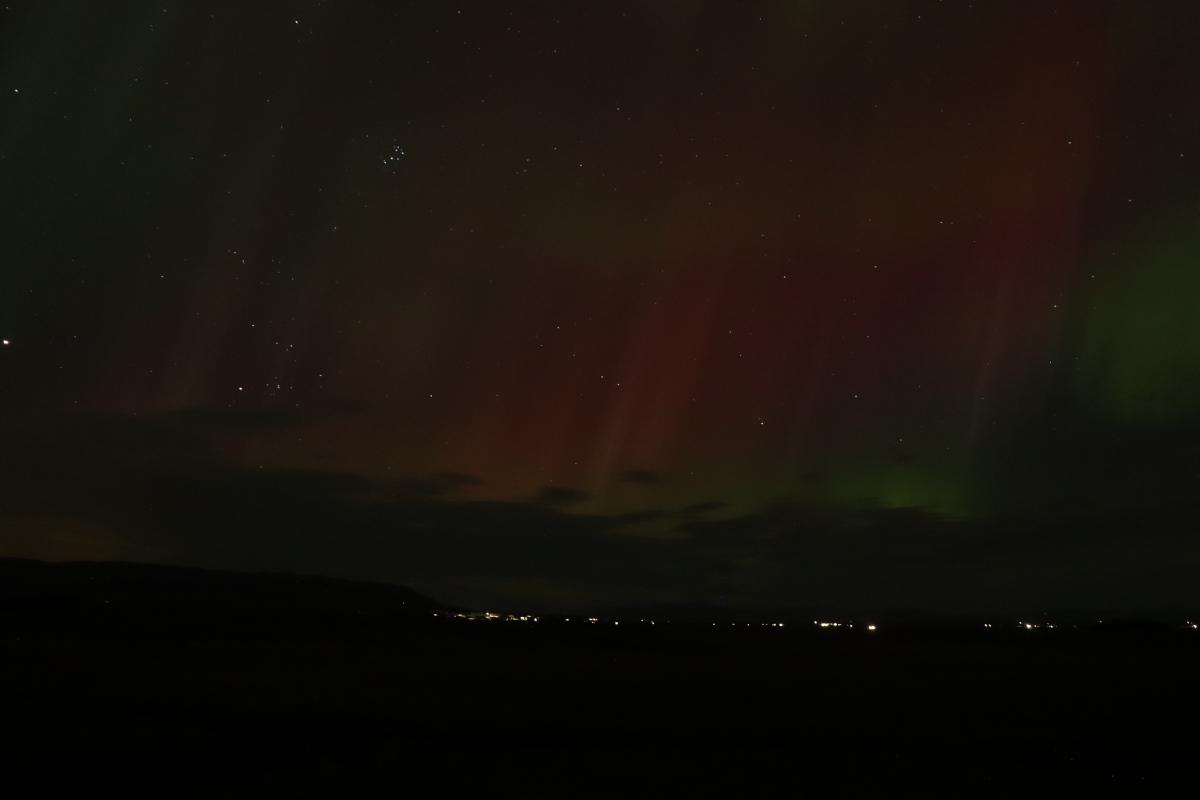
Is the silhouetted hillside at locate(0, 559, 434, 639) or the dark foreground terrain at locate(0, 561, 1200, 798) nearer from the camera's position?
the dark foreground terrain at locate(0, 561, 1200, 798)

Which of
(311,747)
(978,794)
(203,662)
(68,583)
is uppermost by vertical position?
(978,794)

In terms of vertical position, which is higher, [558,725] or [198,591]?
[558,725]

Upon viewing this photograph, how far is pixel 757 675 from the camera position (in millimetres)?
39188

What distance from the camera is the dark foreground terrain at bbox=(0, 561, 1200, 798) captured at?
16766 mm

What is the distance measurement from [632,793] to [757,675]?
24.8m

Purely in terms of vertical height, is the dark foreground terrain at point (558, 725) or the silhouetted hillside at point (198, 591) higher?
the dark foreground terrain at point (558, 725)

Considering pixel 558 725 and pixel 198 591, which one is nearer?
→ pixel 558 725

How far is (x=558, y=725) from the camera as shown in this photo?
23.5 m

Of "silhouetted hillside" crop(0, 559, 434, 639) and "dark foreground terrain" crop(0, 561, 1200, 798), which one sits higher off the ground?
"dark foreground terrain" crop(0, 561, 1200, 798)

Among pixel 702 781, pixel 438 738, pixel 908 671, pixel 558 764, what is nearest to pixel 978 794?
pixel 702 781

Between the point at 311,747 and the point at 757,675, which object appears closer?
the point at 311,747

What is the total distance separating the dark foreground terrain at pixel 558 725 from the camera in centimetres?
1677

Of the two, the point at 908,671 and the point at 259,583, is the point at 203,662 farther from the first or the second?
the point at 259,583

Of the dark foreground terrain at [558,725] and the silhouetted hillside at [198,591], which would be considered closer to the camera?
the dark foreground terrain at [558,725]
